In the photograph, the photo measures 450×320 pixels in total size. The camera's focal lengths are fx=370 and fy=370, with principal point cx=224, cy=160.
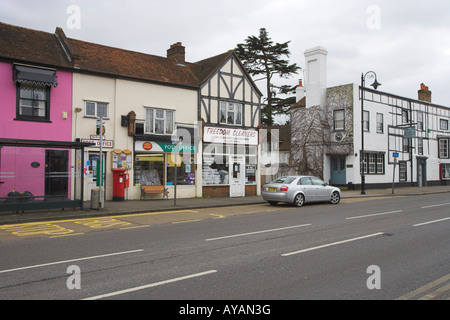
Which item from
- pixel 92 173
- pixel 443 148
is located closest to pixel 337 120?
pixel 443 148

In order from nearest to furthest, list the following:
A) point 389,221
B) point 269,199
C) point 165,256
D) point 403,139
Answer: point 165,256, point 389,221, point 269,199, point 403,139

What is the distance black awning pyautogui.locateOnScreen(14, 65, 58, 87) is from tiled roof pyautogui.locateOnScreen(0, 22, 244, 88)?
1.41ft

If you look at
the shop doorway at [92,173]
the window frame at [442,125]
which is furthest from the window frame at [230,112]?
the window frame at [442,125]

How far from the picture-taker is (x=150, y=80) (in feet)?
64.5

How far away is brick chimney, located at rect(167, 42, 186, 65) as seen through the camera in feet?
76.1

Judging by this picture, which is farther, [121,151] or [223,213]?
[121,151]

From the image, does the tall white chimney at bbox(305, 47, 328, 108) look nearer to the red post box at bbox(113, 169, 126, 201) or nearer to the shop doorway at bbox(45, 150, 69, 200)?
the red post box at bbox(113, 169, 126, 201)

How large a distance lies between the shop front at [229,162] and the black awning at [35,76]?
836 cm

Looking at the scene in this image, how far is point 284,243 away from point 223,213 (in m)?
6.59

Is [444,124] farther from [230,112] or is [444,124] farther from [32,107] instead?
[32,107]


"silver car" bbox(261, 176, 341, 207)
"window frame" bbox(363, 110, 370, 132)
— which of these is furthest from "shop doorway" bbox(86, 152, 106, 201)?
"window frame" bbox(363, 110, 370, 132)
